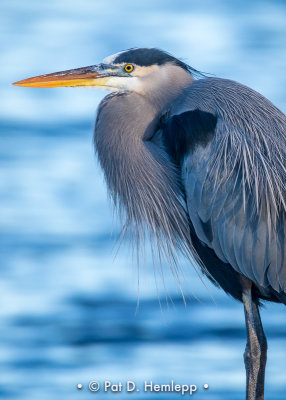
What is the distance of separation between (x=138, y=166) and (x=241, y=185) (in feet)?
1.81

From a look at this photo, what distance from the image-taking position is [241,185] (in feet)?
14.7

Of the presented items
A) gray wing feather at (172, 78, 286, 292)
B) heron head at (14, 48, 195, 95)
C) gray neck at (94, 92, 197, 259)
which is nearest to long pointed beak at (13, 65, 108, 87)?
heron head at (14, 48, 195, 95)

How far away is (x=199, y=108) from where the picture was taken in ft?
14.7

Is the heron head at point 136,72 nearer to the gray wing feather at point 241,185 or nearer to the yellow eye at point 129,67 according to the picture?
the yellow eye at point 129,67

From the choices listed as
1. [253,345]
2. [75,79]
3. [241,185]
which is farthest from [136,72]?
[253,345]

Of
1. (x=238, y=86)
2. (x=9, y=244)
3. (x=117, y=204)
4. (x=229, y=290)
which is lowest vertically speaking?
(x=229, y=290)

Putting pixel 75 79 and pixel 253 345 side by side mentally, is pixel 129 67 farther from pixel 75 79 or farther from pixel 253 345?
pixel 253 345

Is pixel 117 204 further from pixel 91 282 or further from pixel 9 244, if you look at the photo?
pixel 9 244

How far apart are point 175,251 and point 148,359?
5.71 ft

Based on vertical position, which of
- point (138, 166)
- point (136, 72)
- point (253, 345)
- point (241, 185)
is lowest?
point (253, 345)

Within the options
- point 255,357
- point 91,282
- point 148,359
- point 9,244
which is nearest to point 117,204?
point 255,357

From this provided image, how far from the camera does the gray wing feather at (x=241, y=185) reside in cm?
445

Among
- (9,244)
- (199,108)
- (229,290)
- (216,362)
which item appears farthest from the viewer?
(9,244)

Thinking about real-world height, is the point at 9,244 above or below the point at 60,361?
above
